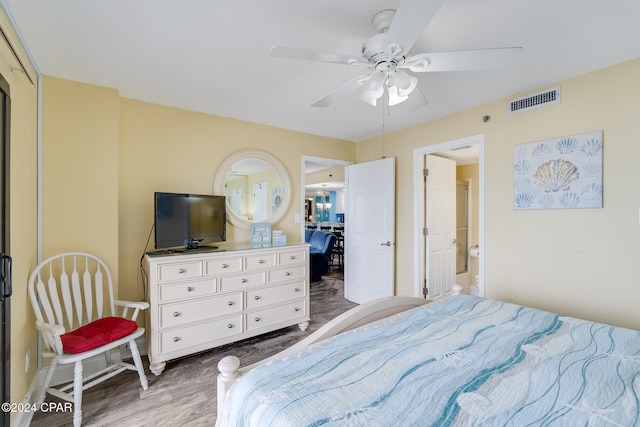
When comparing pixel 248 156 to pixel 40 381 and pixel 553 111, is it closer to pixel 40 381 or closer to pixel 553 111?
pixel 40 381

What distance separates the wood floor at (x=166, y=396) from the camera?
177 cm

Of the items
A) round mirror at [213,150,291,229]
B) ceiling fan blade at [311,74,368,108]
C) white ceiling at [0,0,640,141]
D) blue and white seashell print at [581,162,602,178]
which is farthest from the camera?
round mirror at [213,150,291,229]

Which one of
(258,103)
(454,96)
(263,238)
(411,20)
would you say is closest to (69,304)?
(263,238)

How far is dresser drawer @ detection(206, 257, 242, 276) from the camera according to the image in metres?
2.51

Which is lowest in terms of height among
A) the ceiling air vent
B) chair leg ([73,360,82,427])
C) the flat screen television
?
chair leg ([73,360,82,427])

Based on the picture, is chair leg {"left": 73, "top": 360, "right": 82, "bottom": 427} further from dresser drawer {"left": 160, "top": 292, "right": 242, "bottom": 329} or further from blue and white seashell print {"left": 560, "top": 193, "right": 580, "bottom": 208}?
blue and white seashell print {"left": 560, "top": 193, "right": 580, "bottom": 208}

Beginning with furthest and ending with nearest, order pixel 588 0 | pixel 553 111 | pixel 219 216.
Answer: pixel 219 216, pixel 553 111, pixel 588 0

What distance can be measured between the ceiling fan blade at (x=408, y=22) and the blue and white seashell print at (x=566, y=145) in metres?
1.83

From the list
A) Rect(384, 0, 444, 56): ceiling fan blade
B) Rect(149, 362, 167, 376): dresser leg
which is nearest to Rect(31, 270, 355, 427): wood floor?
Rect(149, 362, 167, 376): dresser leg

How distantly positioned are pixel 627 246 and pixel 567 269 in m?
0.40

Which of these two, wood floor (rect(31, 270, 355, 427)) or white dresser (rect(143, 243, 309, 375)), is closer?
wood floor (rect(31, 270, 355, 427))

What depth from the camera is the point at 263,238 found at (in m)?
3.14

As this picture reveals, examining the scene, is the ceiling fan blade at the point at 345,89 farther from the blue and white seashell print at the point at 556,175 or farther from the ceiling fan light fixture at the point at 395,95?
the blue and white seashell print at the point at 556,175

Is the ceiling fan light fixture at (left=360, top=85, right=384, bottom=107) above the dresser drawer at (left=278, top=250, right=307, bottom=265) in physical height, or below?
above
